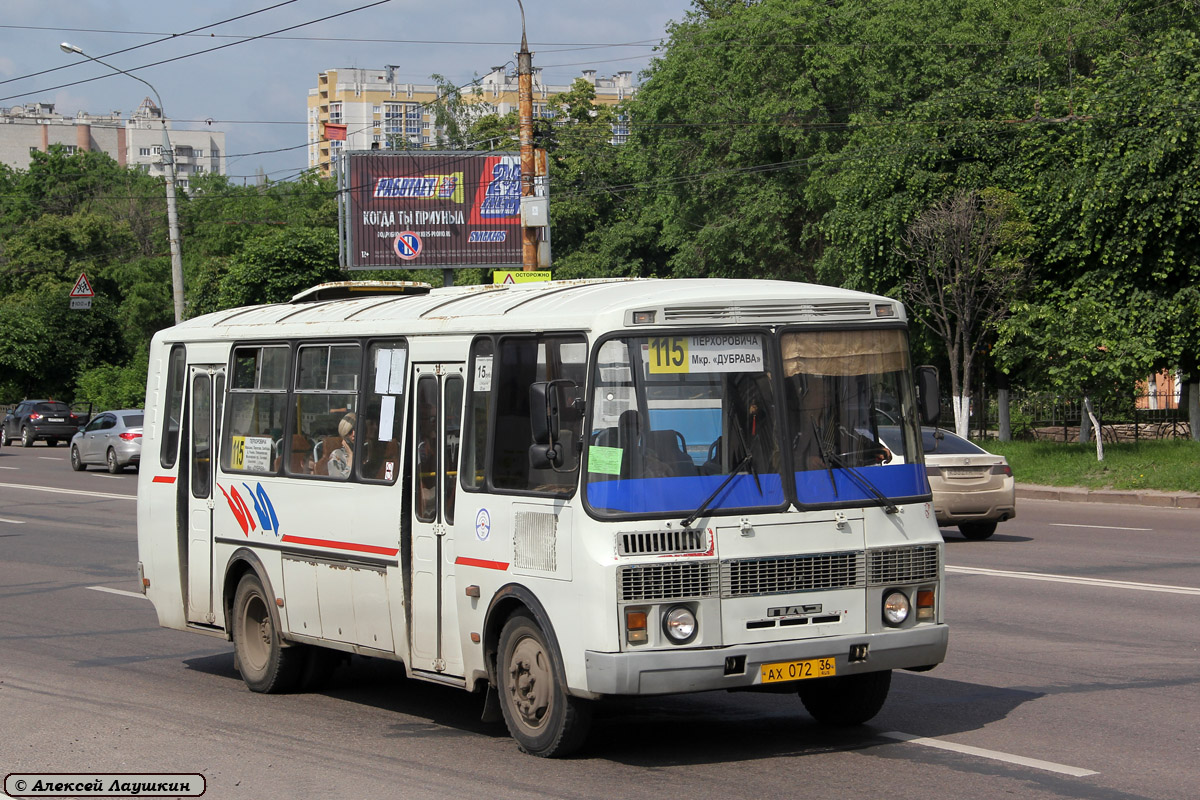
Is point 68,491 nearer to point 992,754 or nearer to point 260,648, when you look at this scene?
point 260,648

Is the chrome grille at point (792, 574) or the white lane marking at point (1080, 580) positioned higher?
the chrome grille at point (792, 574)

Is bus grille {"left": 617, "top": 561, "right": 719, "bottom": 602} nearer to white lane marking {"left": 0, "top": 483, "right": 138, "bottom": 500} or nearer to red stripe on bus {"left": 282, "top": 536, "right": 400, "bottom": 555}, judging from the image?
red stripe on bus {"left": 282, "top": 536, "right": 400, "bottom": 555}

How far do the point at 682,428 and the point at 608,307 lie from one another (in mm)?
704

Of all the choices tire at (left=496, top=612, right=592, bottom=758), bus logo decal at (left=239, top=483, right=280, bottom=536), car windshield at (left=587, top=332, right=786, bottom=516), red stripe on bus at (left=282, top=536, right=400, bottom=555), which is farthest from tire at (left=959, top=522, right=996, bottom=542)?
tire at (left=496, top=612, right=592, bottom=758)

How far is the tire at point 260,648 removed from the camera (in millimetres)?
9391

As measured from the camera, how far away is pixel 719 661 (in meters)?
6.74

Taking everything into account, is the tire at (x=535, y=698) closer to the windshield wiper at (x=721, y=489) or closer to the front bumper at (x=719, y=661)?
the front bumper at (x=719, y=661)

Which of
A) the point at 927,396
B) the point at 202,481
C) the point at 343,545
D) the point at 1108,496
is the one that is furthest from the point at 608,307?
the point at 1108,496

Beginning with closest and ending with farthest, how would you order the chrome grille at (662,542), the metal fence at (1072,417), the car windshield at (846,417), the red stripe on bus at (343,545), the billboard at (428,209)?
the chrome grille at (662,542) → the car windshield at (846,417) → the red stripe on bus at (343,545) → the metal fence at (1072,417) → the billboard at (428,209)

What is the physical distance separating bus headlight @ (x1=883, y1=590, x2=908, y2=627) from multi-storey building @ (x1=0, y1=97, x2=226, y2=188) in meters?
116

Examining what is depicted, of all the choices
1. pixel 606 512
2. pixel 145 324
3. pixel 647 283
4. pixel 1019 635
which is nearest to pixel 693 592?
pixel 606 512

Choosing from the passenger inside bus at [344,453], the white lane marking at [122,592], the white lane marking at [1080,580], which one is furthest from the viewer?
the white lane marking at [122,592]

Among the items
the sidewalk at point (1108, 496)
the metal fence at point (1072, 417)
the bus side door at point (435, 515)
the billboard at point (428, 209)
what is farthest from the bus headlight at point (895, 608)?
the billboard at point (428, 209)

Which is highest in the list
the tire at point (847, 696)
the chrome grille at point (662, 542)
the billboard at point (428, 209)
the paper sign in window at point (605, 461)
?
the billboard at point (428, 209)
